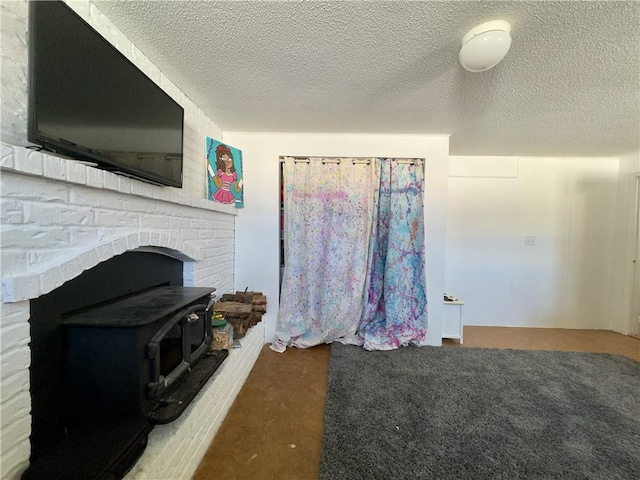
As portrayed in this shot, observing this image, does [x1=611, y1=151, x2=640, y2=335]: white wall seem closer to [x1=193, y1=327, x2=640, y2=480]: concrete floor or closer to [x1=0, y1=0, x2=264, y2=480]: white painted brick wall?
[x1=193, y1=327, x2=640, y2=480]: concrete floor

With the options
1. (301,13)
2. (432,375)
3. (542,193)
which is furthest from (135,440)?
(542,193)

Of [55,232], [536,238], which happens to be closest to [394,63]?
[55,232]

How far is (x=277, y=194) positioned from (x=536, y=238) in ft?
10.7

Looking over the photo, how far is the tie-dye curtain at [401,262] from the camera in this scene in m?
2.43

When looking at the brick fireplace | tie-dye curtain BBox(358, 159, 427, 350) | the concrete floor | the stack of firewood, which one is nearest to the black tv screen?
the brick fireplace

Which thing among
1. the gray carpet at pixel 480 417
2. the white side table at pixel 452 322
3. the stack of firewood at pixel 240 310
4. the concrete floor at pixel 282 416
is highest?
the stack of firewood at pixel 240 310

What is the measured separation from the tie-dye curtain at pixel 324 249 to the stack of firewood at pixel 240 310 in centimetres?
28

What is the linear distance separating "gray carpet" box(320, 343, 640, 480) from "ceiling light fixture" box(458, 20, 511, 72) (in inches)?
77.5

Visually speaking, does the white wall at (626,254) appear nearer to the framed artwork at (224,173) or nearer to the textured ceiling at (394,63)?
the textured ceiling at (394,63)

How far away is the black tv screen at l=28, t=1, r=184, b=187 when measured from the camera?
2.56 feet

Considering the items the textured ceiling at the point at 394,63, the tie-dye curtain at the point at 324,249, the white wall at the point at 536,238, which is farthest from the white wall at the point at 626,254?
the tie-dye curtain at the point at 324,249

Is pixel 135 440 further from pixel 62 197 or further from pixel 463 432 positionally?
pixel 463 432

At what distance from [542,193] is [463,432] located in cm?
310

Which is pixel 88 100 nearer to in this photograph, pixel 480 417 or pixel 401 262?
pixel 401 262
